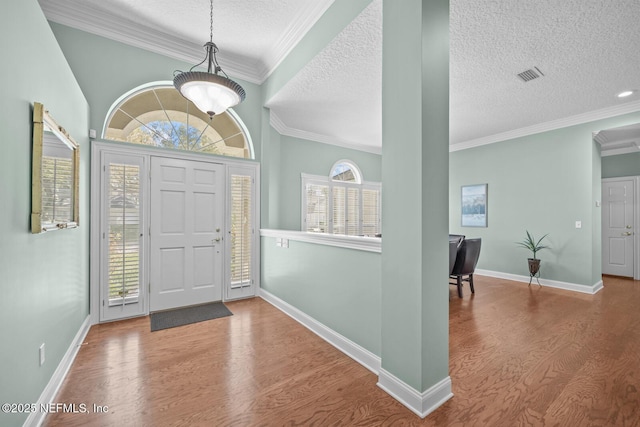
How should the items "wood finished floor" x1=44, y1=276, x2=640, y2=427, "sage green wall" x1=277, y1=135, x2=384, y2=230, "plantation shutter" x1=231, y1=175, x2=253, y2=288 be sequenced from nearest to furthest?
1. "wood finished floor" x1=44, y1=276, x2=640, y2=427
2. "plantation shutter" x1=231, y1=175, x2=253, y2=288
3. "sage green wall" x1=277, y1=135, x2=384, y2=230

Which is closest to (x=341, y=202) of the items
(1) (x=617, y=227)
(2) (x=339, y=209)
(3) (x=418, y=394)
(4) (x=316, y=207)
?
(2) (x=339, y=209)

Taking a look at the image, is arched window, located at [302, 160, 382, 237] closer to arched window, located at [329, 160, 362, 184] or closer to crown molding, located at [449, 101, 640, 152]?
arched window, located at [329, 160, 362, 184]

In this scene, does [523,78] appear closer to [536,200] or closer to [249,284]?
[536,200]

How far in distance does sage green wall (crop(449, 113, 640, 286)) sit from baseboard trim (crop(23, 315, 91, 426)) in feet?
21.1

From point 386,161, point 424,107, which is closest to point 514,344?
point 386,161

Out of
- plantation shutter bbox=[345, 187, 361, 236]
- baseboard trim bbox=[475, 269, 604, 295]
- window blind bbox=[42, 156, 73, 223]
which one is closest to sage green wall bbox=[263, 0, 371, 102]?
window blind bbox=[42, 156, 73, 223]

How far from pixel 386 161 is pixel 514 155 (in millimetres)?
4685

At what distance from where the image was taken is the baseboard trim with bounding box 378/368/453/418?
1673 millimetres

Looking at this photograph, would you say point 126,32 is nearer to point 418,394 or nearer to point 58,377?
point 58,377

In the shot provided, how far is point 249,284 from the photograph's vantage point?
4031 millimetres

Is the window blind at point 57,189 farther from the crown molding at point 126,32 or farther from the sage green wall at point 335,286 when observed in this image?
the sage green wall at point 335,286

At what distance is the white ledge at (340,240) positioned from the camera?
2.14m

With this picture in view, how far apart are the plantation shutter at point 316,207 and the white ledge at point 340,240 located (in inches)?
79.2

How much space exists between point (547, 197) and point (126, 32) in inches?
267
